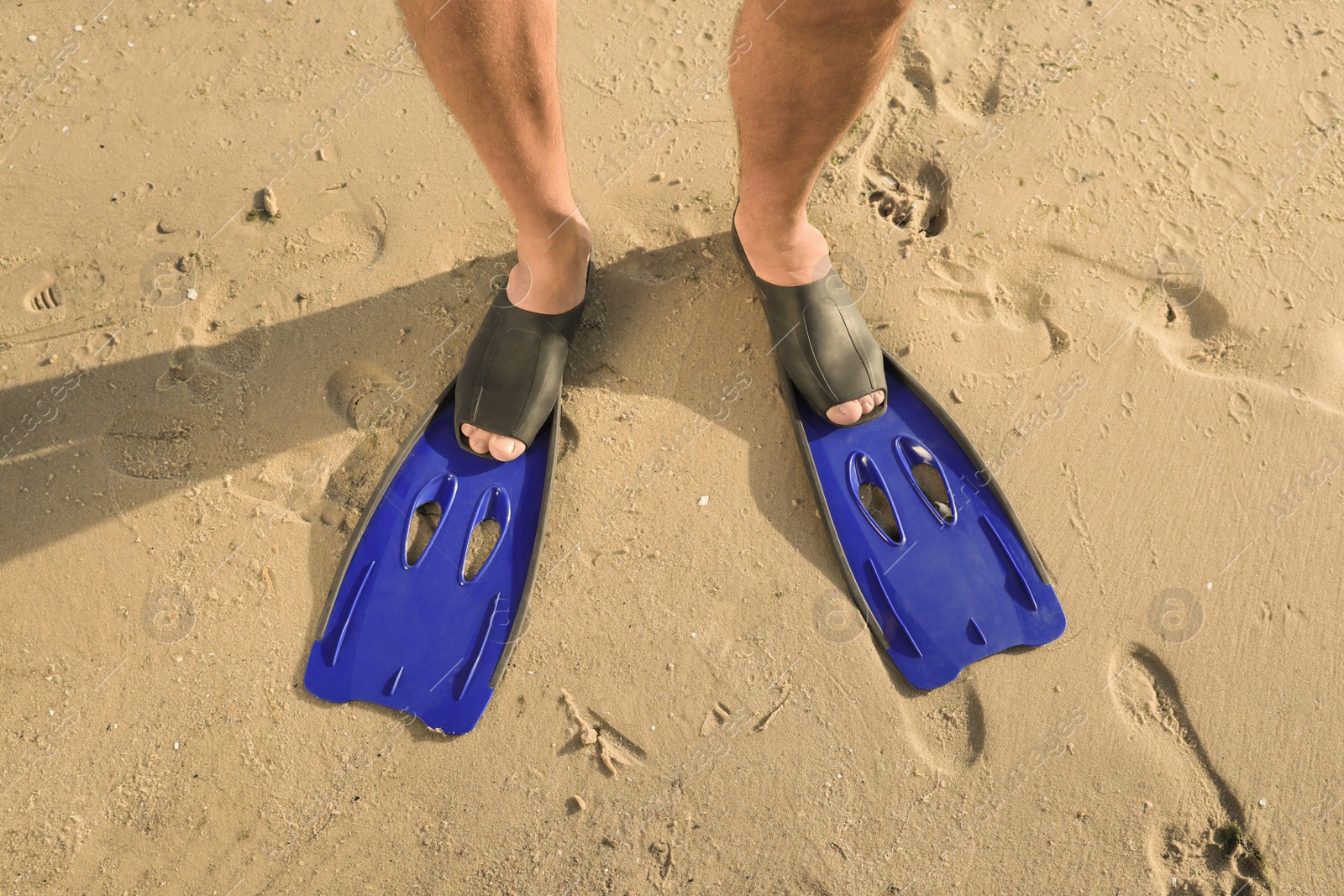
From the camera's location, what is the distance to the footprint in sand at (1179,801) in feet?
5.63

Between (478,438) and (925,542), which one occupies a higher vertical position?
(478,438)

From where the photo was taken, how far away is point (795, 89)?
1.39 metres

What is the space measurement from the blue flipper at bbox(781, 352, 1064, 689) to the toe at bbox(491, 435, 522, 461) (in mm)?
717

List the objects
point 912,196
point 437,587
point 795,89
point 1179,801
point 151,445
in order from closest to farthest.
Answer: point 795,89, point 1179,801, point 437,587, point 151,445, point 912,196

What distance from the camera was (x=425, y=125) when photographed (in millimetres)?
2281

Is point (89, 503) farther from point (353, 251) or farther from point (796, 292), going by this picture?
point (796, 292)

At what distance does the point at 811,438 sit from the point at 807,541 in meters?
0.27

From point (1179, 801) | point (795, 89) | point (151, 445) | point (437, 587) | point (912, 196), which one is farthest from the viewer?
point (912, 196)

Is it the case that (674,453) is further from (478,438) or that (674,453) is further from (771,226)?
(771,226)

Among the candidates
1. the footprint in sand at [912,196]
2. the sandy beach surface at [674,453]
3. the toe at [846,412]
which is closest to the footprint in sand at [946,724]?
the sandy beach surface at [674,453]

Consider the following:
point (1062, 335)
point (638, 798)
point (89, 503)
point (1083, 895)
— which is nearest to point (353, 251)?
point (89, 503)

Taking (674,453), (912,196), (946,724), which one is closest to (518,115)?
(674,453)

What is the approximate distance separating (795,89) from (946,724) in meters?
1.46

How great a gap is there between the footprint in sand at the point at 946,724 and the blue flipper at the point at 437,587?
3.22 feet
